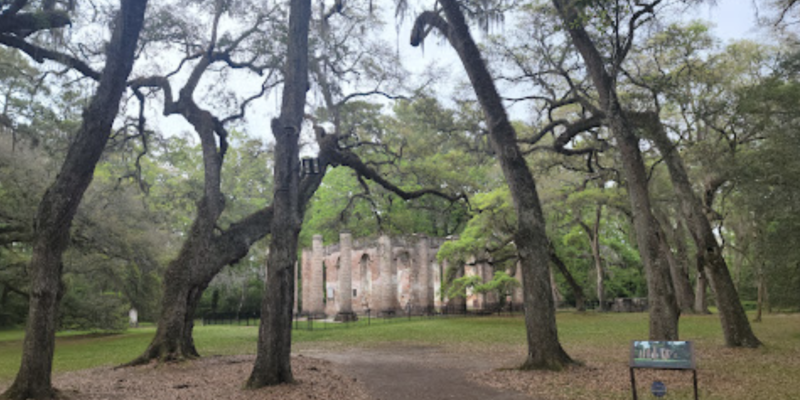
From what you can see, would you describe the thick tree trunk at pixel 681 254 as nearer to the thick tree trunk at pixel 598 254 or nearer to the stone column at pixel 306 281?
the thick tree trunk at pixel 598 254

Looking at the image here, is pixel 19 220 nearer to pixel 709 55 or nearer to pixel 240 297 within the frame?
pixel 709 55

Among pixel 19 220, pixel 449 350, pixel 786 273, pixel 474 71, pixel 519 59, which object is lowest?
pixel 449 350

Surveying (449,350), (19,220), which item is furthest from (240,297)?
(449,350)

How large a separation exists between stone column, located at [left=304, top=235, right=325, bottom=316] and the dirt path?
19.7 metres

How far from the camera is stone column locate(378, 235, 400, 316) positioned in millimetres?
32156

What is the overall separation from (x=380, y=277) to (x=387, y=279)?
2.29ft

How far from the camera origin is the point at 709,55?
16.8 m

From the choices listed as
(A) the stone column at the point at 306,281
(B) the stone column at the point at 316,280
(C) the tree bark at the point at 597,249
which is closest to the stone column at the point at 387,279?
(B) the stone column at the point at 316,280

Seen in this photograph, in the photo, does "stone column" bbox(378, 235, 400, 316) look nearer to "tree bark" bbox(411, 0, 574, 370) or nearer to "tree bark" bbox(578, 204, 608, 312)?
"tree bark" bbox(578, 204, 608, 312)

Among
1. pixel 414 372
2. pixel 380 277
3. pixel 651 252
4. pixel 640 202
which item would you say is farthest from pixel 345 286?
pixel 651 252

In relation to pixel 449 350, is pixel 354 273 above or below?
above

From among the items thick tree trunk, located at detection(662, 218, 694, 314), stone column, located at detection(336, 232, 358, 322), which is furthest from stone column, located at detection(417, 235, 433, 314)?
thick tree trunk, located at detection(662, 218, 694, 314)

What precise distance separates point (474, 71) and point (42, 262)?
8.45 m

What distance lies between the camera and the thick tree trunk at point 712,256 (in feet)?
40.2
